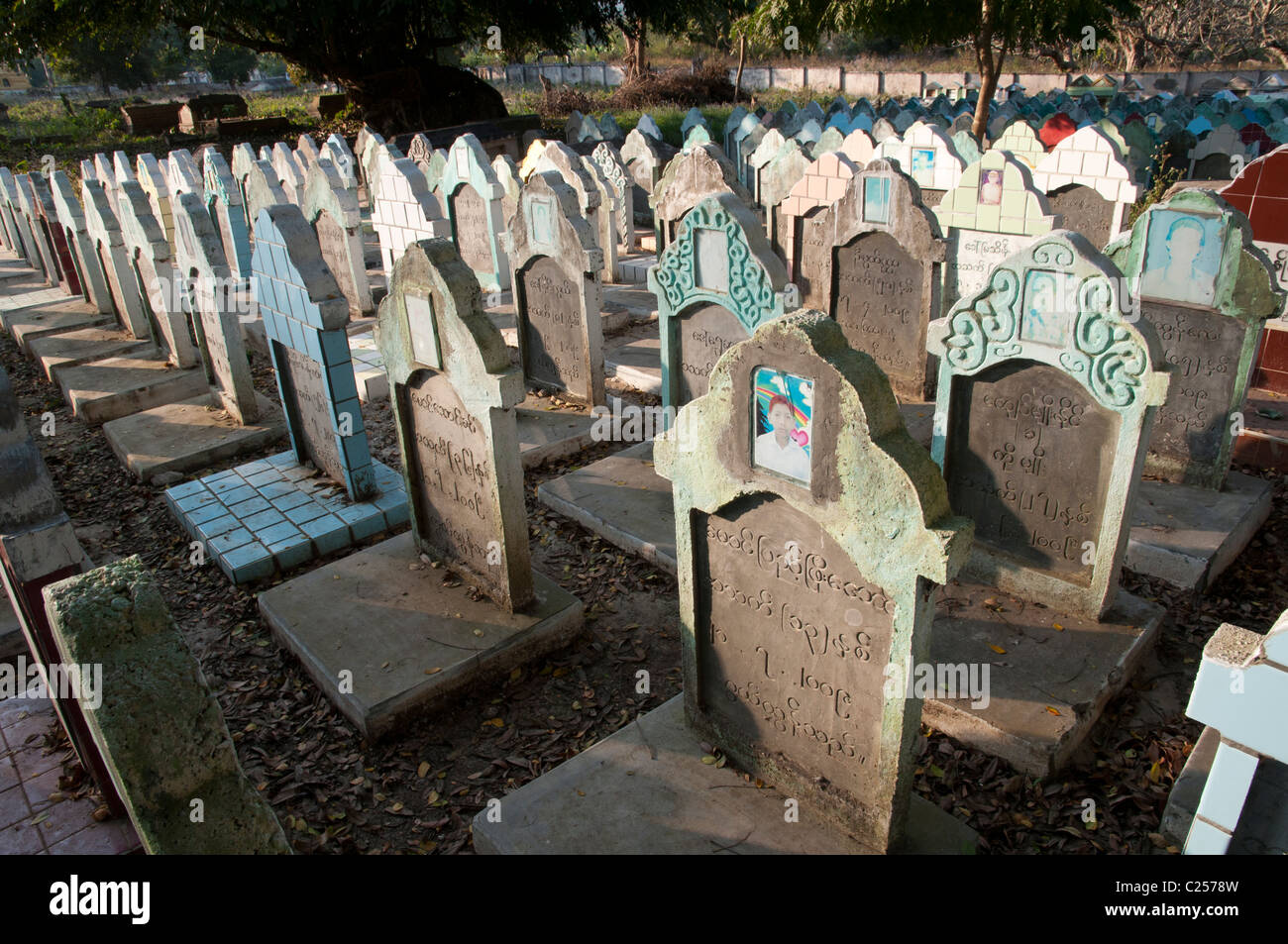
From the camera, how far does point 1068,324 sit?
463cm

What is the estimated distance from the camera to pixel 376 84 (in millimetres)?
25219

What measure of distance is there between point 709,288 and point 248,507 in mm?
3972

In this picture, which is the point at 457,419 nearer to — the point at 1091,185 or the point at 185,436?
the point at 185,436

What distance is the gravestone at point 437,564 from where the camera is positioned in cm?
482

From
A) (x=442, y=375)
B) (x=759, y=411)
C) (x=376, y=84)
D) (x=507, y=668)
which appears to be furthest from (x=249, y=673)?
(x=376, y=84)

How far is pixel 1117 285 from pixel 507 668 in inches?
152

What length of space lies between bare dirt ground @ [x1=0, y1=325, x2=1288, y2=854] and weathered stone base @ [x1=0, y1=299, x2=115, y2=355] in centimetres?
680

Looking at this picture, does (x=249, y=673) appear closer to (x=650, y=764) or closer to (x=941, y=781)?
(x=650, y=764)

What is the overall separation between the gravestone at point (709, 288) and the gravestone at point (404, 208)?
4.53 meters

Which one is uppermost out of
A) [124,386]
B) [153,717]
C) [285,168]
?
[285,168]

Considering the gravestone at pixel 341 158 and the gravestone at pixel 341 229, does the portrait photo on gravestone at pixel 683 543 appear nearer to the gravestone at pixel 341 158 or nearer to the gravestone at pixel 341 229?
the gravestone at pixel 341 229

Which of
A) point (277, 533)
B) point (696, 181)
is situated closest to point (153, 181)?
point (696, 181)

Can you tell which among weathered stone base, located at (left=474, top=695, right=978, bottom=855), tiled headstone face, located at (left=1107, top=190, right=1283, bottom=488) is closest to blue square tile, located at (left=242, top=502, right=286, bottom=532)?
weathered stone base, located at (left=474, top=695, right=978, bottom=855)

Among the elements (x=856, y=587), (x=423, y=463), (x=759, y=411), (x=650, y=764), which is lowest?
(x=650, y=764)
